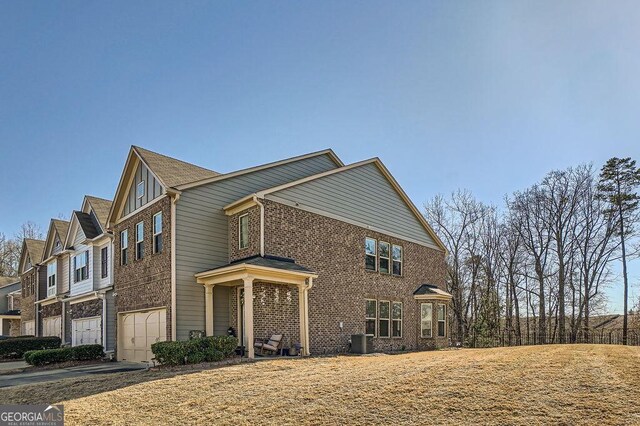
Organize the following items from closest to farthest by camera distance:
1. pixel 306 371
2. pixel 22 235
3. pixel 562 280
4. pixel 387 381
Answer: pixel 387 381
pixel 306 371
pixel 562 280
pixel 22 235

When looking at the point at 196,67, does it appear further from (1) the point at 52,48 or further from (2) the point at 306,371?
(2) the point at 306,371

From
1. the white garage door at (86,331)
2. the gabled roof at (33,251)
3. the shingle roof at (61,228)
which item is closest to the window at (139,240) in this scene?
the white garage door at (86,331)

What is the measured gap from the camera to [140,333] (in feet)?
61.5

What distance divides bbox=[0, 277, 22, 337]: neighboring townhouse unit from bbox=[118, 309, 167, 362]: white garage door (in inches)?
1129

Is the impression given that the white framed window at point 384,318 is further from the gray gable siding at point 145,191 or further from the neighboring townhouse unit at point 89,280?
the neighboring townhouse unit at point 89,280

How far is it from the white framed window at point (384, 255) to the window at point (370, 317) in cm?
164

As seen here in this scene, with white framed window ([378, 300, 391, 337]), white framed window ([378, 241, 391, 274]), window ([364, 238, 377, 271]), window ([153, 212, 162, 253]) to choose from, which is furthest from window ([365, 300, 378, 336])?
window ([153, 212, 162, 253])

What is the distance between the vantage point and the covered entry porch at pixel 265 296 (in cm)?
1523

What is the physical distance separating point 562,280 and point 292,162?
22.9 meters

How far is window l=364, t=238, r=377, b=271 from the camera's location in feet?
69.6

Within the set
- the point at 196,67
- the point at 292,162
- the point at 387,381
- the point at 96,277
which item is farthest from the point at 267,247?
the point at 96,277

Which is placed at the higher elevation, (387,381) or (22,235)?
(22,235)

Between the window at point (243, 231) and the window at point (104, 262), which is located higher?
the window at point (243, 231)

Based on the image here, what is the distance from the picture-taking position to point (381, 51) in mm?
15594
